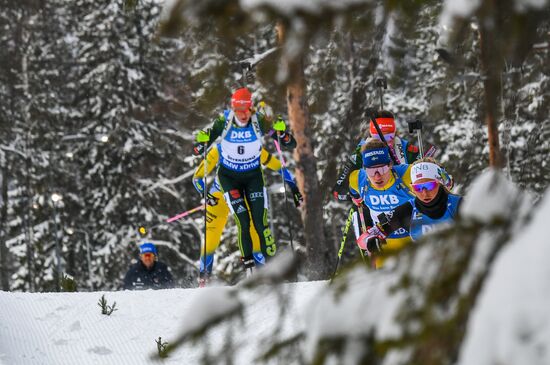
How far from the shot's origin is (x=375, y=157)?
7.28m

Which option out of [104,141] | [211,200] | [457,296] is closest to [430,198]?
[211,200]

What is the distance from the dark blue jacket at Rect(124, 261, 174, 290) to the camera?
37.9 feet

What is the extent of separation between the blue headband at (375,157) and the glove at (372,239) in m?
0.69

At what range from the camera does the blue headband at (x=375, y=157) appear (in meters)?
7.25

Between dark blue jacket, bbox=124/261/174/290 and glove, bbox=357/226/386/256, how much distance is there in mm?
5186

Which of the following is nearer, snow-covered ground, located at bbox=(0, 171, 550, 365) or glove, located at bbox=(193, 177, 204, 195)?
snow-covered ground, located at bbox=(0, 171, 550, 365)

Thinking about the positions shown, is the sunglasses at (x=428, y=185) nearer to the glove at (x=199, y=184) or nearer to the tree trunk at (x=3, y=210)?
the glove at (x=199, y=184)

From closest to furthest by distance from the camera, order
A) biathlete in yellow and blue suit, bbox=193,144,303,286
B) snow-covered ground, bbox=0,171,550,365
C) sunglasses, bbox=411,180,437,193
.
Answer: snow-covered ground, bbox=0,171,550,365 < sunglasses, bbox=411,180,437,193 < biathlete in yellow and blue suit, bbox=193,144,303,286

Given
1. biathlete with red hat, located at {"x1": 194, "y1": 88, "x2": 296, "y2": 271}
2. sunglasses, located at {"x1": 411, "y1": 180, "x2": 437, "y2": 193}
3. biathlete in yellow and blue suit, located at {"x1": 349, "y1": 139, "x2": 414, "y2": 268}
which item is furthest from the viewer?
biathlete with red hat, located at {"x1": 194, "y1": 88, "x2": 296, "y2": 271}

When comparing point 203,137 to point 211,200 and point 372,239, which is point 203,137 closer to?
point 211,200

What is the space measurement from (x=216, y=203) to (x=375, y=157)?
3.15 meters

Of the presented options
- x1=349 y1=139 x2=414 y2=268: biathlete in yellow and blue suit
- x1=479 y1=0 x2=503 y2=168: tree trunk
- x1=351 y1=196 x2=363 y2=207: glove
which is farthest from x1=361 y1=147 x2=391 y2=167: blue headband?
x1=479 y1=0 x2=503 y2=168: tree trunk

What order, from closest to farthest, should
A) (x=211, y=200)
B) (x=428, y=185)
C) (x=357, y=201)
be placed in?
(x=428, y=185)
(x=357, y=201)
(x=211, y=200)

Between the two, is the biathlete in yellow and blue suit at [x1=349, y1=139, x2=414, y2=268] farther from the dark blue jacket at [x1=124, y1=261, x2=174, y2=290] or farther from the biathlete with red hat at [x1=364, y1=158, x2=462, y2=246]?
the dark blue jacket at [x1=124, y1=261, x2=174, y2=290]
